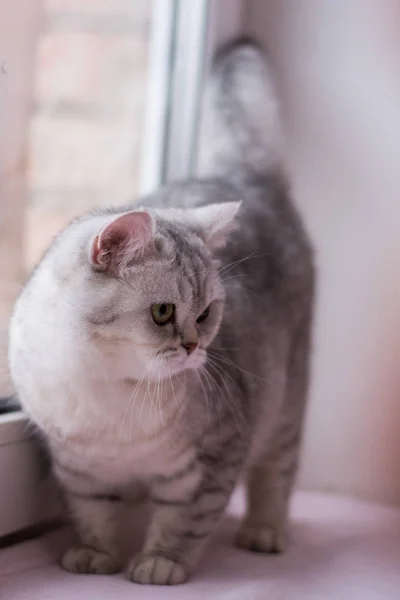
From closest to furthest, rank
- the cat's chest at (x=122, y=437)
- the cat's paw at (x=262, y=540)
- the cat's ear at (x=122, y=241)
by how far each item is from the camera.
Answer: the cat's ear at (x=122, y=241), the cat's chest at (x=122, y=437), the cat's paw at (x=262, y=540)

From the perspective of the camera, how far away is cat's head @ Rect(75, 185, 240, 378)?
121cm

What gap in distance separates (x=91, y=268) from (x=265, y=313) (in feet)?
1.68

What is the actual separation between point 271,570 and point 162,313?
20.7 inches

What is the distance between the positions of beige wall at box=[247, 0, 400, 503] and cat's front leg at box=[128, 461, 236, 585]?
2.36 feet

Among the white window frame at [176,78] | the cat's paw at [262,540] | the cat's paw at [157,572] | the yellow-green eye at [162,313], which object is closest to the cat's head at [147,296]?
the yellow-green eye at [162,313]

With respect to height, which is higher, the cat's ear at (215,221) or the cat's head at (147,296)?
the cat's ear at (215,221)

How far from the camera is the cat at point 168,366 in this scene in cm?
124

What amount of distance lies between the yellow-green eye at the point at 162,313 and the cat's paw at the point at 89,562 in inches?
16.6

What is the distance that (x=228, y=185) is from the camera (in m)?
1.78

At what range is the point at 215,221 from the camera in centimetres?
140

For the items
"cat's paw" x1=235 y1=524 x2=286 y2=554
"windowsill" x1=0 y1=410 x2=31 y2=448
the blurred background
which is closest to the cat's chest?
"windowsill" x1=0 y1=410 x2=31 y2=448

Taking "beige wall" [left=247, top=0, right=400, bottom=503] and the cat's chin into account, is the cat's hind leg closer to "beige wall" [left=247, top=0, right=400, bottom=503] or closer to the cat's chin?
"beige wall" [left=247, top=0, right=400, bottom=503]

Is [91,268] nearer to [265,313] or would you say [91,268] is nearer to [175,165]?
[265,313]

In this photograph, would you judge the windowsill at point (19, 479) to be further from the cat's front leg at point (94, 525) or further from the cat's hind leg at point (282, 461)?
the cat's hind leg at point (282, 461)
